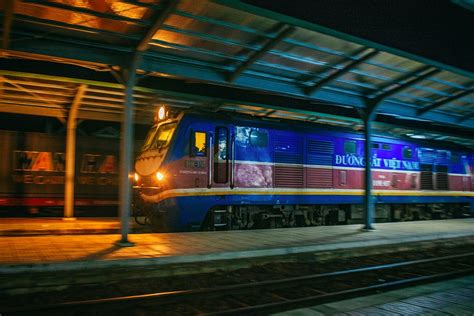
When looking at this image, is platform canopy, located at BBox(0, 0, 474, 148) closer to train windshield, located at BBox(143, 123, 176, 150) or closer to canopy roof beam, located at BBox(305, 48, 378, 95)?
canopy roof beam, located at BBox(305, 48, 378, 95)

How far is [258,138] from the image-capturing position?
12.8 m

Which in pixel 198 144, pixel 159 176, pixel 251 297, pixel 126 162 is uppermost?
pixel 198 144

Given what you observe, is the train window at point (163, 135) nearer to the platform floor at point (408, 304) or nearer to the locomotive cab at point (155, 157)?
the locomotive cab at point (155, 157)

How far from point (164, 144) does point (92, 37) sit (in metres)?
3.60

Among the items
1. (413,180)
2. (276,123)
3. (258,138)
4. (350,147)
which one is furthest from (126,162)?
(413,180)

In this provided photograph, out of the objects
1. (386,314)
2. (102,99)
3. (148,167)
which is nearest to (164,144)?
(148,167)

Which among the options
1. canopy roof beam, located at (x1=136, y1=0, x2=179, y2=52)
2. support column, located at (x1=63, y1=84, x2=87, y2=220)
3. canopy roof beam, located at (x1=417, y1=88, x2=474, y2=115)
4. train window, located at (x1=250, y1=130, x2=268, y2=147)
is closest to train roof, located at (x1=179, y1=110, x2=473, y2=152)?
train window, located at (x1=250, y1=130, x2=268, y2=147)

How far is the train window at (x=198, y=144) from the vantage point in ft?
37.7

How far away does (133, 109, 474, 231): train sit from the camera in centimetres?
1134

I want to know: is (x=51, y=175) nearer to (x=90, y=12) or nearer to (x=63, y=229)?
(x=63, y=229)

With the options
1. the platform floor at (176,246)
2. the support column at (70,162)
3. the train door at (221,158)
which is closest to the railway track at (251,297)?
the platform floor at (176,246)

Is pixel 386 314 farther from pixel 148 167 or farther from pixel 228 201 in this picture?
pixel 148 167

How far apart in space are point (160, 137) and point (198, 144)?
48.3 inches

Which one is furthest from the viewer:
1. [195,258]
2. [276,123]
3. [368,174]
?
[276,123]
